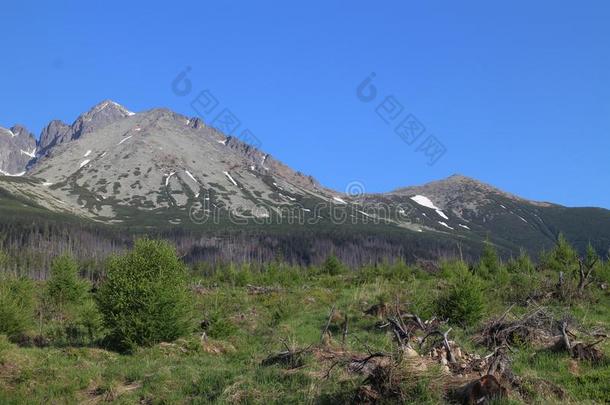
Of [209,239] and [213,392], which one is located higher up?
[209,239]

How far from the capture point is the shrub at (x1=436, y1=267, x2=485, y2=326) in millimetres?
22078

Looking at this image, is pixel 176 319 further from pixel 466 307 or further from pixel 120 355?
pixel 466 307

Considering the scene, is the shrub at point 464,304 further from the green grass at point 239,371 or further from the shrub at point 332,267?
the shrub at point 332,267

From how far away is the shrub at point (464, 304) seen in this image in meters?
22.1

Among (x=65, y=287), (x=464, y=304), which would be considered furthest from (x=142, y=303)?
(x=65, y=287)

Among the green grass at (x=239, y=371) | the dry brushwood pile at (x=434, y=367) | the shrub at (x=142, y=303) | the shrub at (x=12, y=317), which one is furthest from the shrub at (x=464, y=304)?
the shrub at (x=12, y=317)

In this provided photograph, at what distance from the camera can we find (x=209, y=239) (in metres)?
194

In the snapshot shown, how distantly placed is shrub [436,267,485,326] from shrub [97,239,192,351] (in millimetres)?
10070

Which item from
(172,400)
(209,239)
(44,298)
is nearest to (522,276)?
(172,400)

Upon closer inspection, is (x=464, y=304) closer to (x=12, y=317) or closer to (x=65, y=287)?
(x=12, y=317)

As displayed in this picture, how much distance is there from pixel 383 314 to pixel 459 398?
14.5 meters

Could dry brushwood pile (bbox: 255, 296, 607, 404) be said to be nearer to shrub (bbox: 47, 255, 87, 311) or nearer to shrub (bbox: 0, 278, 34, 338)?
shrub (bbox: 0, 278, 34, 338)

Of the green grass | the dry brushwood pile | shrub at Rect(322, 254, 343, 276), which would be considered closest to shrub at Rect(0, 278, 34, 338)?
the green grass

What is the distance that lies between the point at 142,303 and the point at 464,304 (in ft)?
39.7
